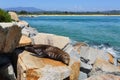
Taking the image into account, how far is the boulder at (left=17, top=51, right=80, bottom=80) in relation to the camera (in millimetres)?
11031

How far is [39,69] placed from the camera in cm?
1114

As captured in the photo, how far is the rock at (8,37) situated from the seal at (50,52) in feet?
2.86

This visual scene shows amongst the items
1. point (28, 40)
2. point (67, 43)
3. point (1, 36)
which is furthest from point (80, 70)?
point (1, 36)

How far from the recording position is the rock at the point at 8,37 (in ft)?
35.7

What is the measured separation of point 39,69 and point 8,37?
143 centimetres

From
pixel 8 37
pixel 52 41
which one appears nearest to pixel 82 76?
pixel 52 41

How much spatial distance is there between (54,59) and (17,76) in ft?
5.31

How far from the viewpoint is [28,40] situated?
45.0ft

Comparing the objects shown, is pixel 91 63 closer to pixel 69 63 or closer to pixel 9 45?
pixel 69 63

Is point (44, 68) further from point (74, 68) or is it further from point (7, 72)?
point (74, 68)

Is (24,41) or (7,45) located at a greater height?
(7,45)

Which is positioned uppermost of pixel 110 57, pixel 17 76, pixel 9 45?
pixel 9 45

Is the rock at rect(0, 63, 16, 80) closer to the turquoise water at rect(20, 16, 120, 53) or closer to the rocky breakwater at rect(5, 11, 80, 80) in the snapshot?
the rocky breakwater at rect(5, 11, 80, 80)

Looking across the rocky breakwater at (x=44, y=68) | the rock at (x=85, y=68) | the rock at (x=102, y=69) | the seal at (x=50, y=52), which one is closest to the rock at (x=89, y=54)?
the rock at (x=85, y=68)
